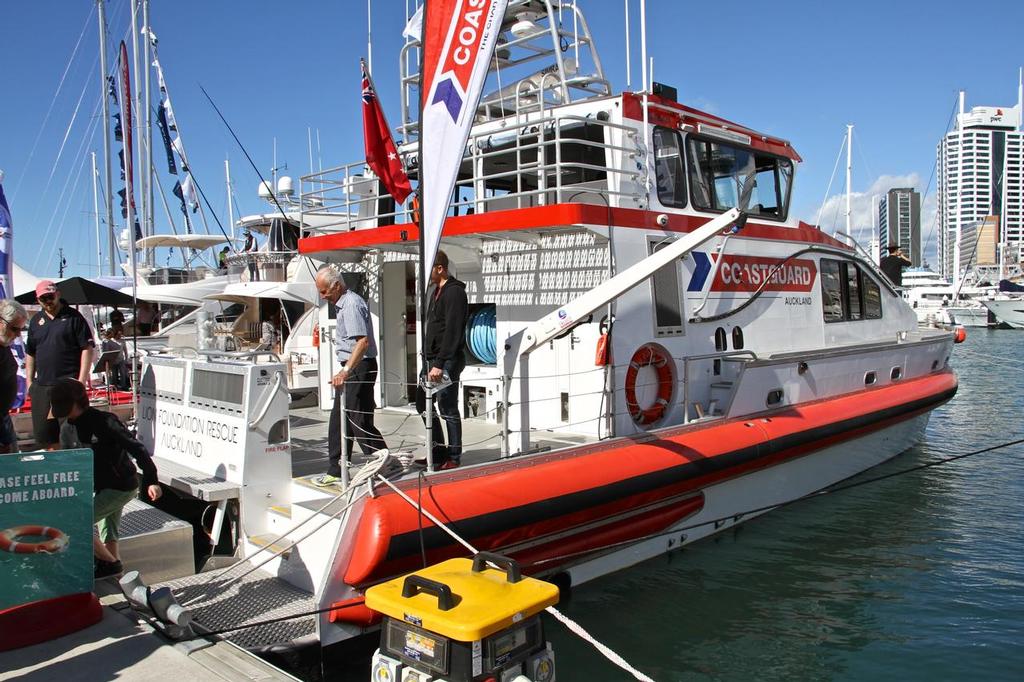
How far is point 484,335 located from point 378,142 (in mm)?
2013

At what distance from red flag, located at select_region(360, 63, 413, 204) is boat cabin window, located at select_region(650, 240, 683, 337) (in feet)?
7.43

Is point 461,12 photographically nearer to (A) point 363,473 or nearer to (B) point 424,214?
(B) point 424,214

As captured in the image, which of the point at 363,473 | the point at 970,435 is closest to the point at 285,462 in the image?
the point at 363,473

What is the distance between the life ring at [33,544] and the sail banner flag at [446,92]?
232 centimetres

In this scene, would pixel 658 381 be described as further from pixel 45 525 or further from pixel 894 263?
pixel 894 263

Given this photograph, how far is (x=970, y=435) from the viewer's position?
12867mm

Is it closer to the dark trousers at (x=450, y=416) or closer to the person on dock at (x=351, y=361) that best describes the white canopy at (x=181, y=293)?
the person on dock at (x=351, y=361)

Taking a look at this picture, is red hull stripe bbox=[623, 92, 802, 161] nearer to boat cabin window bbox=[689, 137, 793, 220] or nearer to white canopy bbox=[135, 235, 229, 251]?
boat cabin window bbox=[689, 137, 793, 220]

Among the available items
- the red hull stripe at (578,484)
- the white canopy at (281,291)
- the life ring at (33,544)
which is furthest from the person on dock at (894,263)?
the life ring at (33,544)

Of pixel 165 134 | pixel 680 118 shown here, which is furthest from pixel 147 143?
pixel 680 118

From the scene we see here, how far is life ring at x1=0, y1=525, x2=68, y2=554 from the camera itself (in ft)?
12.2

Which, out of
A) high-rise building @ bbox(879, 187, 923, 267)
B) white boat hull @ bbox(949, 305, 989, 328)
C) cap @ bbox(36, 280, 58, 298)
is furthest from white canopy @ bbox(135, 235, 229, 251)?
white boat hull @ bbox(949, 305, 989, 328)

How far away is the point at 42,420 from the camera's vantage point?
5555 millimetres

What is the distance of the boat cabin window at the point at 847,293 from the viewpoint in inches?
352
